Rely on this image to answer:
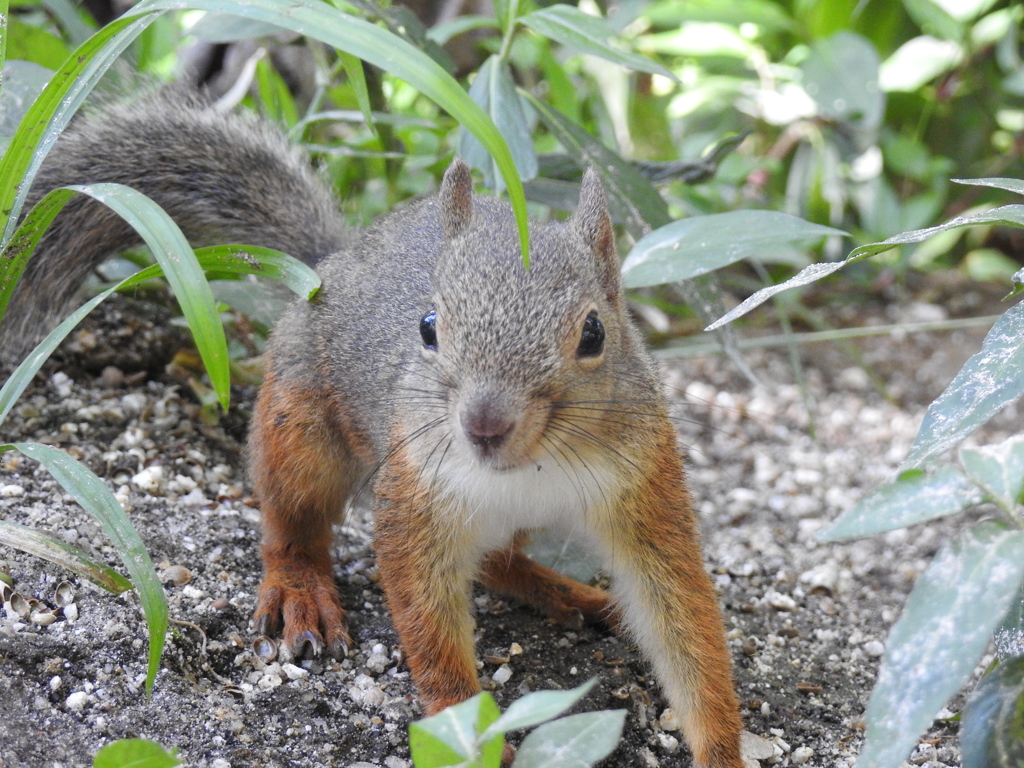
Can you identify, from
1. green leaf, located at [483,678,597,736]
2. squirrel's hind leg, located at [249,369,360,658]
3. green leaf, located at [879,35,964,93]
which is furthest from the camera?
green leaf, located at [879,35,964,93]

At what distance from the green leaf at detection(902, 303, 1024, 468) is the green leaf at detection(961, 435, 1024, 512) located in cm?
19

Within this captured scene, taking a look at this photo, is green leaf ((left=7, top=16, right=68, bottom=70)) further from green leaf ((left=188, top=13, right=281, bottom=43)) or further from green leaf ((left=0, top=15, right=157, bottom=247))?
green leaf ((left=0, top=15, right=157, bottom=247))

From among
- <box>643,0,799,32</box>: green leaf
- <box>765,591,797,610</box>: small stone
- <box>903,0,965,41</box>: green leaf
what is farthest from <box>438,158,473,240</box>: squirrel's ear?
<box>903,0,965,41</box>: green leaf

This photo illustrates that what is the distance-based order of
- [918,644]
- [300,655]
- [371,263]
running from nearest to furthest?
[918,644]
[300,655]
[371,263]

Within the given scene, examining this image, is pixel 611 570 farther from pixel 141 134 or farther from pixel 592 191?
pixel 141 134

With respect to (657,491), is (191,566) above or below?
below

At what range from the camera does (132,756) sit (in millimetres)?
1401

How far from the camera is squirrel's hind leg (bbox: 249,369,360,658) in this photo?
238 cm

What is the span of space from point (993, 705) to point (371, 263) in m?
1.52

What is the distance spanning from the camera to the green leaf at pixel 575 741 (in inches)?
50.6

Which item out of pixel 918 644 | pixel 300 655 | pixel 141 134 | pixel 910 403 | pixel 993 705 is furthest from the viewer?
pixel 910 403

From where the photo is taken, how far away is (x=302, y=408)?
7.88ft

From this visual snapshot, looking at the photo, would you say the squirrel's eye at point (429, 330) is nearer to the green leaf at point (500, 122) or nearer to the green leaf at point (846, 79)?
the green leaf at point (500, 122)

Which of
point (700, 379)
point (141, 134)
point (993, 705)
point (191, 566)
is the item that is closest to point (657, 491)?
point (993, 705)
